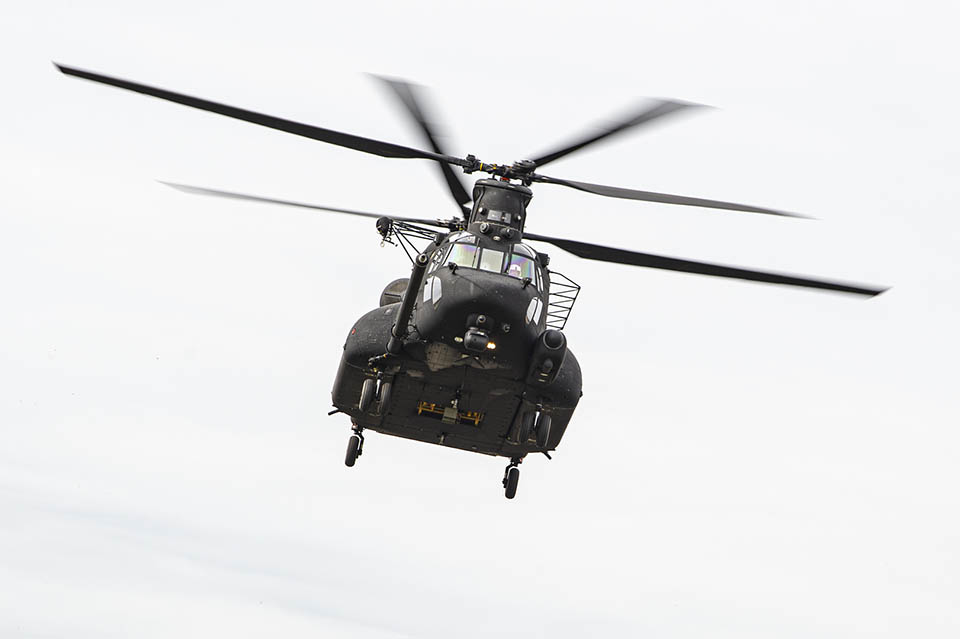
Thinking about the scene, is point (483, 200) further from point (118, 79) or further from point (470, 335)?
point (118, 79)

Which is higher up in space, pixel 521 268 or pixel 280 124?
pixel 280 124

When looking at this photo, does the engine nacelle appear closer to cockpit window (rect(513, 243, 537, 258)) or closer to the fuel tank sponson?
cockpit window (rect(513, 243, 537, 258))

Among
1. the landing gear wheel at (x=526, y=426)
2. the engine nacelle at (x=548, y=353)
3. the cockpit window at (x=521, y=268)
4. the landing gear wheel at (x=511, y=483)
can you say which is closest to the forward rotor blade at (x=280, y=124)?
the cockpit window at (x=521, y=268)

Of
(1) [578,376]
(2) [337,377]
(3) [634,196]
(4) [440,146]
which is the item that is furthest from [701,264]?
(2) [337,377]

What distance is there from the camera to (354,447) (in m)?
29.7

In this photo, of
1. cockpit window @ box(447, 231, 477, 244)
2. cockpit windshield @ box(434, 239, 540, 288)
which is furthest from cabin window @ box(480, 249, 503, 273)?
cockpit window @ box(447, 231, 477, 244)

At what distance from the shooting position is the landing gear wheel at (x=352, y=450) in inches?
1166

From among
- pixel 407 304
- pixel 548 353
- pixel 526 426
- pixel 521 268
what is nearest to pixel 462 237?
pixel 521 268

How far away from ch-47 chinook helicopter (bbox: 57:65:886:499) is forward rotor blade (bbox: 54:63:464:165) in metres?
0.02

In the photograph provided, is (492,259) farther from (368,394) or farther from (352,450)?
(352,450)

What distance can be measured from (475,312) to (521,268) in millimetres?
1717

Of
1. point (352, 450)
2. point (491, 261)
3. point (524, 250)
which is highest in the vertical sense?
point (524, 250)

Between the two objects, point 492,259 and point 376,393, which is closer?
point 492,259

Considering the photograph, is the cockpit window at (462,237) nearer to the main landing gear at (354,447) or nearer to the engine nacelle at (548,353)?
the engine nacelle at (548,353)
